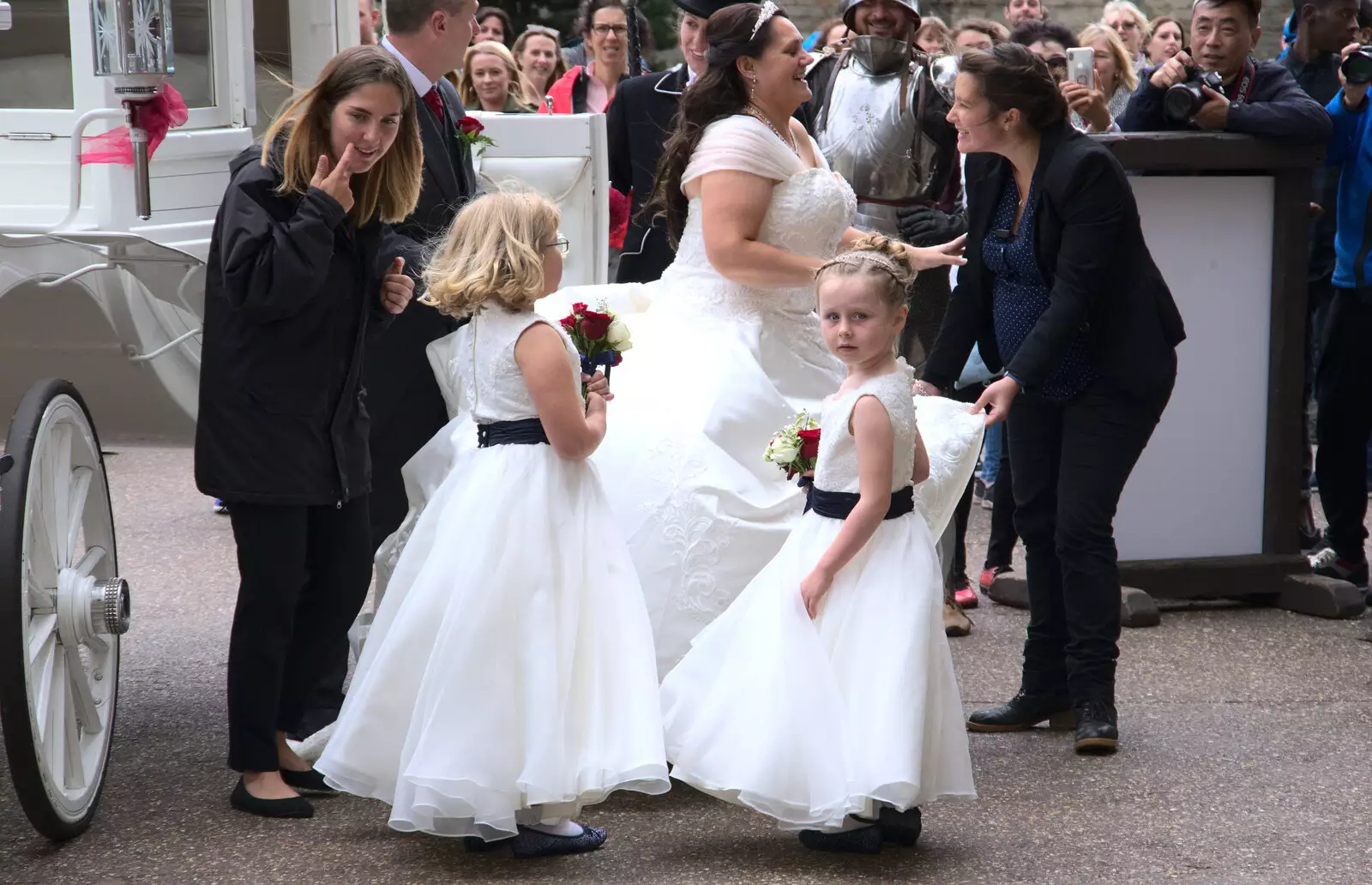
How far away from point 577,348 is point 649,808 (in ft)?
3.70

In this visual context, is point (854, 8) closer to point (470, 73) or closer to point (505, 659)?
point (470, 73)

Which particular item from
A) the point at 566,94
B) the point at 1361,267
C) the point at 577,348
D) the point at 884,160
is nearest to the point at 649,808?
the point at 577,348

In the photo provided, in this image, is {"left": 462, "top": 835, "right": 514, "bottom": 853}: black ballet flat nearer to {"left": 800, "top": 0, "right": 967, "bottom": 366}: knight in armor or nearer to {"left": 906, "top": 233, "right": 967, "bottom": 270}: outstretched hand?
{"left": 906, "top": 233, "right": 967, "bottom": 270}: outstretched hand

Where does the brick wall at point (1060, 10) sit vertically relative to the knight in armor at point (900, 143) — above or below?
above

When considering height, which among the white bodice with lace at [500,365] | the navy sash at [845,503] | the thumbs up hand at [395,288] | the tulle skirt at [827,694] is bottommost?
the tulle skirt at [827,694]

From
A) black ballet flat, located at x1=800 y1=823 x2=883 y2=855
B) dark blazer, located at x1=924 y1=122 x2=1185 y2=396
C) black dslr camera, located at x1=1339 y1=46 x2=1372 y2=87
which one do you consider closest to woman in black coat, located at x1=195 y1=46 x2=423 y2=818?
black ballet flat, located at x1=800 y1=823 x2=883 y2=855

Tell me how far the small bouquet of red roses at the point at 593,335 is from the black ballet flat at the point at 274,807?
1.23 meters

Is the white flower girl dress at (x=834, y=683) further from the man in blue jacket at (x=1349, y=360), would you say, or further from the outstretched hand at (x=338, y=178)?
the man in blue jacket at (x=1349, y=360)

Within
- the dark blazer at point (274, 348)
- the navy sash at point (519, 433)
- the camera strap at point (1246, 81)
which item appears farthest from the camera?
the camera strap at point (1246, 81)

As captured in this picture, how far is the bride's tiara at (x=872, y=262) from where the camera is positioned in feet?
11.8

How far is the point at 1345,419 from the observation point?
20.2 ft

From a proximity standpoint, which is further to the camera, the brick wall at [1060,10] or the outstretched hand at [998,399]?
the brick wall at [1060,10]

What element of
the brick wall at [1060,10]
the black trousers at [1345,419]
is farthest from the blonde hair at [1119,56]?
the brick wall at [1060,10]

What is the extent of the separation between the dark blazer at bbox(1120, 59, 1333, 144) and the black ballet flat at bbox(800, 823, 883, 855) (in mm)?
3293
